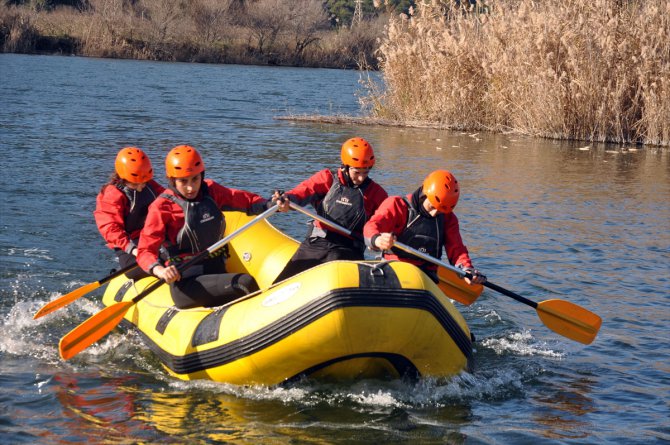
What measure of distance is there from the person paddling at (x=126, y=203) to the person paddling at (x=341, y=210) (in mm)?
1181

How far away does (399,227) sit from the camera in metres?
6.34

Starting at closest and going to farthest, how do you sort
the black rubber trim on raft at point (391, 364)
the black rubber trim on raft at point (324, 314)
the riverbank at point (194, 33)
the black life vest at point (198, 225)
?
1. the black rubber trim on raft at point (324, 314)
2. the black rubber trim on raft at point (391, 364)
3. the black life vest at point (198, 225)
4. the riverbank at point (194, 33)

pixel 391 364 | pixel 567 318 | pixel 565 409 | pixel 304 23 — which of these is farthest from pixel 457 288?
pixel 304 23

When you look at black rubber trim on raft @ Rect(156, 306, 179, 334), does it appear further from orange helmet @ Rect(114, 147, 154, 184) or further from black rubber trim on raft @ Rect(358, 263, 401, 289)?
black rubber trim on raft @ Rect(358, 263, 401, 289)

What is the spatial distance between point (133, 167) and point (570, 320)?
340 cm

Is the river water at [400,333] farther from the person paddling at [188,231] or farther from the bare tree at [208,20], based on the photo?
the bare tree at [208,20]

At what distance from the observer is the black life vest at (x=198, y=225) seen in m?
6.27

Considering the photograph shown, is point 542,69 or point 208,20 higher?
point 208,20

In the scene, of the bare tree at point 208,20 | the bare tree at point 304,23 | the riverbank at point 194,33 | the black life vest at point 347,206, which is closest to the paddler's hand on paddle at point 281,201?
the black life vest at point 347,206

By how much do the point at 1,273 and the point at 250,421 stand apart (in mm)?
3737

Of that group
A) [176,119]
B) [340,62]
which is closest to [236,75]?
[340,62]

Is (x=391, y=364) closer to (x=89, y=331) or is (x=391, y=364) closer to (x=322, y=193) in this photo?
(x=322, y=193)

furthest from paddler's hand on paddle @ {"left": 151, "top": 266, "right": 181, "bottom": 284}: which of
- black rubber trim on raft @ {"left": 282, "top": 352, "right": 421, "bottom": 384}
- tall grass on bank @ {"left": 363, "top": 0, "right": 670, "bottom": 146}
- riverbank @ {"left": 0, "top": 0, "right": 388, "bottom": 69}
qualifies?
riverbank @ {"left": 0, "top": 0, "right": 388, "bottom": 69}

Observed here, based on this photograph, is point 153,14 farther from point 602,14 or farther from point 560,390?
point 560,390
